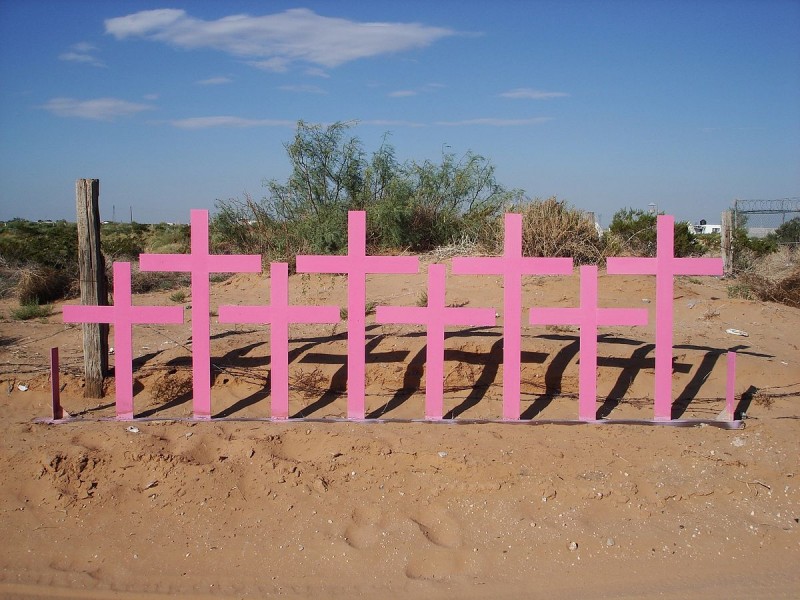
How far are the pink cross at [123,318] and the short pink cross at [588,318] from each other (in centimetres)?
278

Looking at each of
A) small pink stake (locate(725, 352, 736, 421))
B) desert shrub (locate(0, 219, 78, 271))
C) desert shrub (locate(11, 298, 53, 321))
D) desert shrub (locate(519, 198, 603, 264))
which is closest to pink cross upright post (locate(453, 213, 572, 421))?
small pink stake (locate(725, 352, 736, 421))

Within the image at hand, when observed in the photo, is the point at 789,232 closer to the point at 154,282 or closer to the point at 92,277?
the point at 154,282

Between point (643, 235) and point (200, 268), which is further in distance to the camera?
point (643, 235)

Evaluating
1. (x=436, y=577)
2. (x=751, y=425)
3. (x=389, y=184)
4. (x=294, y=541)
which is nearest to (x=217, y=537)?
(x=294, y=541)

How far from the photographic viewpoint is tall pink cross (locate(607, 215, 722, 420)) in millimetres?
5160

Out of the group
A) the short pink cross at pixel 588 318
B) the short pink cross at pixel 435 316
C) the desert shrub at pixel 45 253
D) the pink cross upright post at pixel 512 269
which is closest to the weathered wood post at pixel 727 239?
the short pink cross at pixel 588 318

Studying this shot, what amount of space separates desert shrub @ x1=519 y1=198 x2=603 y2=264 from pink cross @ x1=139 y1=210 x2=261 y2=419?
8792 millimetres

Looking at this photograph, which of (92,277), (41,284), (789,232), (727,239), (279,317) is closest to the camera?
(279,317)

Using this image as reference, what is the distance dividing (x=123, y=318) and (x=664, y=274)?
406cm

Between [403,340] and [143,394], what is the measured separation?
232 centimetres

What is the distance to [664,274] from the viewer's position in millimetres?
5172

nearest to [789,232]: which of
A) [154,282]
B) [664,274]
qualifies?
[154,282]

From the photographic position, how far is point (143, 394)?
19.5ft

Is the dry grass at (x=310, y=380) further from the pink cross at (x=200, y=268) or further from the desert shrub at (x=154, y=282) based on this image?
the desert shrub at (x=154, y=282)
